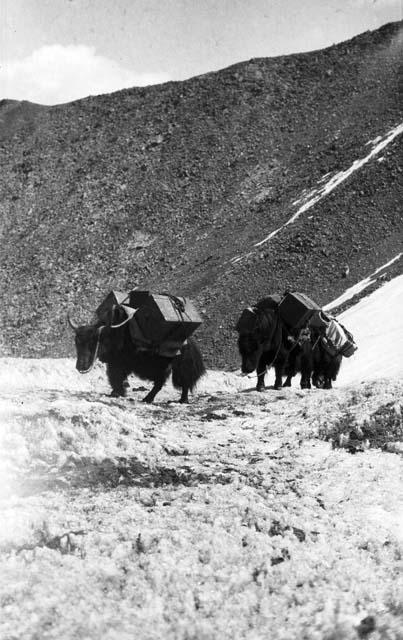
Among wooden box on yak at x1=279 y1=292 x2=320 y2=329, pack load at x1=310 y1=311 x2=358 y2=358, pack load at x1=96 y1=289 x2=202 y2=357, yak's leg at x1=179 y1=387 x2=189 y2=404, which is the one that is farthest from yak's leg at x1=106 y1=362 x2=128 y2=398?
pack load at x1=310 y1=311 x2=358 y2=358

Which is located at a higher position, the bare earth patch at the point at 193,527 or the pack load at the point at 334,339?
the pack load at the point at 334,339

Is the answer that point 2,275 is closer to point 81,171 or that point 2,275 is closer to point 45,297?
point 45,297

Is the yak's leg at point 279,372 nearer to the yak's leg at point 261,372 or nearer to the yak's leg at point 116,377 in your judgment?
the yak's leg at point 261,372

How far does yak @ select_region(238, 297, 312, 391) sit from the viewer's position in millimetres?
12922

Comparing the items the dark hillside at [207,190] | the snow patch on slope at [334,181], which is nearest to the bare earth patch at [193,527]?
the dark hillside at [207,190]

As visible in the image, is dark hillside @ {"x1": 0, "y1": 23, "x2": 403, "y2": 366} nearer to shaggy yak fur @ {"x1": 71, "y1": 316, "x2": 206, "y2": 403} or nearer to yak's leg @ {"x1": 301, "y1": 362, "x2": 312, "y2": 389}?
yak's leg @ {"x1": 301, "y1": 362, "x2": 312, "y2": 389}

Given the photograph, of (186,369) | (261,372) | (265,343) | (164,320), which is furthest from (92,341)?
(261,372)

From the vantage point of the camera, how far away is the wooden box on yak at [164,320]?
10094 millimetres

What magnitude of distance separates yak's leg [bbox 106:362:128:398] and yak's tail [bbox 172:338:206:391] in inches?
30.4

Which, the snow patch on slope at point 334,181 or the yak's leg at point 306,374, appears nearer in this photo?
the yak's leg at point 306,374

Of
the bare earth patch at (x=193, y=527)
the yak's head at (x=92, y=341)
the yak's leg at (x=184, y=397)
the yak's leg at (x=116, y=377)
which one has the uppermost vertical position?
the yak's head at (x=92, y=341)

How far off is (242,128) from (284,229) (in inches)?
547

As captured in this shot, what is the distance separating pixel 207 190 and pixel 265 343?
1090 inches

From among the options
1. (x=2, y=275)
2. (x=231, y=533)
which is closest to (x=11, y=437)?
(x=231, y=533)
